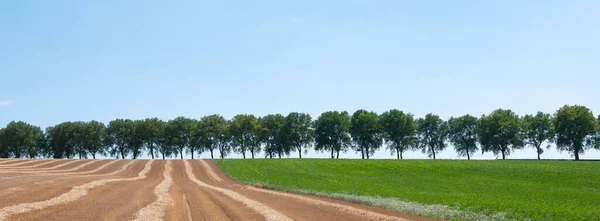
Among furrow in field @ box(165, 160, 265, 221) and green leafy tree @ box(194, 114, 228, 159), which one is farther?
green leafy tree @ box(194, 114, 228, 159)

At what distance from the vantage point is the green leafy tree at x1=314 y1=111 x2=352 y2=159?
4921 inches

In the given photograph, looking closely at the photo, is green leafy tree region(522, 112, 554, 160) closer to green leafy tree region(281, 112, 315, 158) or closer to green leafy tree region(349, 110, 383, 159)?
green leafy tree region(349, 110, 383, 159)

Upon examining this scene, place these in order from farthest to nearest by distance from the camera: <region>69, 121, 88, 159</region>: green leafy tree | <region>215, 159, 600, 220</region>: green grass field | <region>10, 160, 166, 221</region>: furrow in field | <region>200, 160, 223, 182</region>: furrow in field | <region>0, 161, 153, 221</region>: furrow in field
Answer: <region>69, 121, 88, 159</region>: green leafy tree → <region>200, 160, 223, 182</region>: furrow in field → <region>215, 159, 600, 220</region>: green grass field → <region>0, 161, 153, 221</region>: furrow in field → <region>10, 160, 166, 221</region>: furrow in field

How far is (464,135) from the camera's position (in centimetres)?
→ 13000

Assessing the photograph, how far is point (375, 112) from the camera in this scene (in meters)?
134

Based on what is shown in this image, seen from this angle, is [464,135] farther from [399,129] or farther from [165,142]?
[165,142]

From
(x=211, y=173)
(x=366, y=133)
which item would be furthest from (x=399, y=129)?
(x=211, y=173)

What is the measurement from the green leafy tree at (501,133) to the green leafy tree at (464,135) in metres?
10.9

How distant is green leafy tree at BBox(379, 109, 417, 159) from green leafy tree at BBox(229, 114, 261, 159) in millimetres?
35913

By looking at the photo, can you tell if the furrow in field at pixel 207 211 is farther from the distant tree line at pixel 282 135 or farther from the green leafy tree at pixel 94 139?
the green leafy tree at pixel 94 139

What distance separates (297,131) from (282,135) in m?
4.46

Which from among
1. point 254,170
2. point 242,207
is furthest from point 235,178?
point 242,207

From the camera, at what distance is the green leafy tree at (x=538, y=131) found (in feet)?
371

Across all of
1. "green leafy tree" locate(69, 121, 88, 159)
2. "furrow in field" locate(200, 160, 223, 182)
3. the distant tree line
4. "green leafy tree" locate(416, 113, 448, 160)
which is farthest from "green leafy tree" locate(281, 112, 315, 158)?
"green leafy tree" locate(69, 121, 88, 159)
